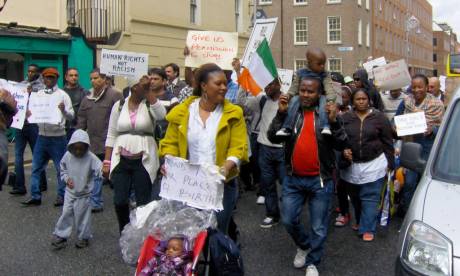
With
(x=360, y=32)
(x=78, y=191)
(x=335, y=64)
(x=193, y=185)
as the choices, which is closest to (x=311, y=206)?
(x=193, y=185)

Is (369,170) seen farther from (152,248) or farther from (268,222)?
→ (152,248)

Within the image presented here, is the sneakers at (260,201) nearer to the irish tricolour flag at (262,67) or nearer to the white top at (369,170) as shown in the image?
the white top at (369,170)

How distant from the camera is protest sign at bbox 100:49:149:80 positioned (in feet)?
22.8

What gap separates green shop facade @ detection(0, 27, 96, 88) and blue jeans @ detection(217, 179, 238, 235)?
12000 millimetres

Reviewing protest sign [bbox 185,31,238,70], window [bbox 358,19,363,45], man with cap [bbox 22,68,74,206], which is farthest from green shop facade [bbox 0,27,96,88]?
window [bbox 358,19,363,45]

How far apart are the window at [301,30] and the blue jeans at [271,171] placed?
40.7m

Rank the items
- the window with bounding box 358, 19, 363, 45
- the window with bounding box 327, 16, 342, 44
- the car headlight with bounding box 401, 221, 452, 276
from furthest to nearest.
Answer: the window with bounding box 358, 19, 363, 45, the window with bounding box 327, 16, 342, 44, the car headlight with bounding box 401, 221, 452, 276

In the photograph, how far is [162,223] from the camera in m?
4.19

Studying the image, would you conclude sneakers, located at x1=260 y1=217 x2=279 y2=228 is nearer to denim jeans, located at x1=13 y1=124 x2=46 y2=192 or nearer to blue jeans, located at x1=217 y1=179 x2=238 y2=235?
blue jeans, located at x1=217 y1=179 x2=238 y2=235

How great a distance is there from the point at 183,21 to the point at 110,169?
1643 cm

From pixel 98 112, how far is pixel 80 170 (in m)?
1.90

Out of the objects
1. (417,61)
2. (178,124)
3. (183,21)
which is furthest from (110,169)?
(417,61)

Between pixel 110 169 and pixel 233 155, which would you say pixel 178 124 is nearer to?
pixel 233 155

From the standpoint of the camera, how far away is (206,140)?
439cm
